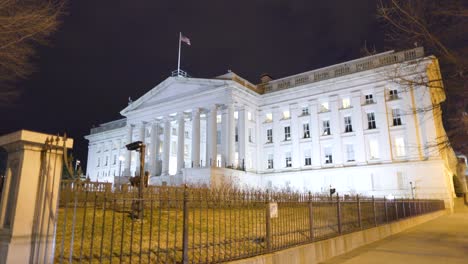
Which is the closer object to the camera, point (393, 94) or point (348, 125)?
point (393, 94)

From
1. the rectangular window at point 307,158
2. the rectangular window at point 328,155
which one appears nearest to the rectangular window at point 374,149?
the rectangular window at point 328,155

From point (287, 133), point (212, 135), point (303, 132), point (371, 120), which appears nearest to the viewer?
point (371, 120)

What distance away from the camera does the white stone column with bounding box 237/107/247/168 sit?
4435 centimetres

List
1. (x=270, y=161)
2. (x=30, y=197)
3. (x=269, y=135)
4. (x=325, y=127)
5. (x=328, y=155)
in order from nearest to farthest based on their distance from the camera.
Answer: (x=30, y=197)
(x=328, y=155)
(x=325, y=127)
(x=270, y=161)
(x=269, y=135)

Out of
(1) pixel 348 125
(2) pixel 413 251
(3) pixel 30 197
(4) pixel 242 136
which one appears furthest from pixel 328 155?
(3) pixel 30 197

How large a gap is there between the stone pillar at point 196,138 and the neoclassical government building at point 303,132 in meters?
0.14

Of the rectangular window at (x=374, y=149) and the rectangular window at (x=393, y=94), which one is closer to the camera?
the rectangular window at (x=393, y=94)

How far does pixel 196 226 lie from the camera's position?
1002 cm

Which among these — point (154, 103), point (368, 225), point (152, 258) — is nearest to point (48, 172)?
point (152, 258)

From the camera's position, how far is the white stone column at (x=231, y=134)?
42.7 meters

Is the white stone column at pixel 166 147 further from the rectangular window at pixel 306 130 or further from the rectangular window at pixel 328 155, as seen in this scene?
the rectangular window at pixel 328 155

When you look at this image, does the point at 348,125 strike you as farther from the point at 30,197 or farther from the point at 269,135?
the point at 30,197

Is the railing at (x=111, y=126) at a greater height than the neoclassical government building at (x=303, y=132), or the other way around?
the railing at (x=111, y=126)

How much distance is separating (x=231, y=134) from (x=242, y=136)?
2376 mm
